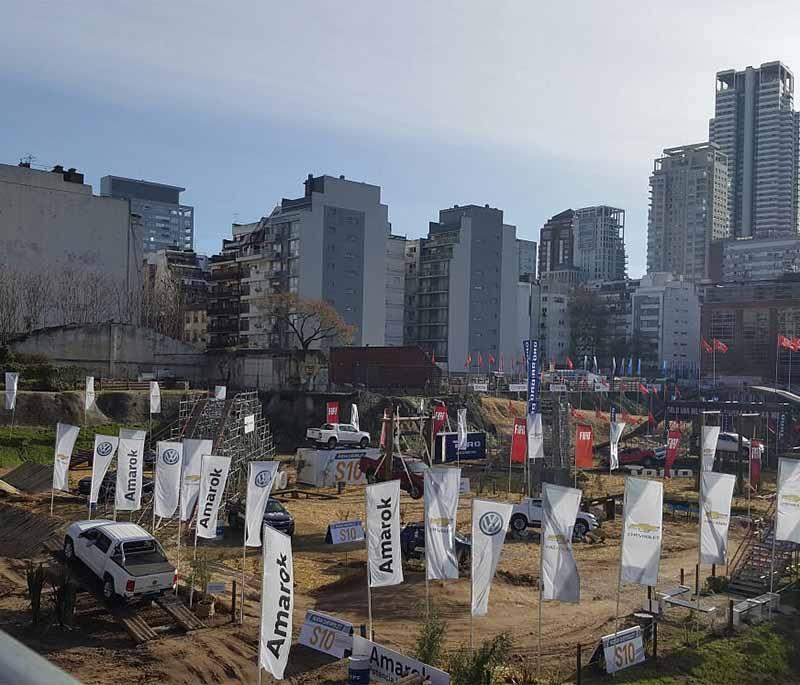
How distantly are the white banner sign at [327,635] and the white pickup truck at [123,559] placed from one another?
343cm

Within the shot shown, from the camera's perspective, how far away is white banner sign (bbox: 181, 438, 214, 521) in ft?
69.4

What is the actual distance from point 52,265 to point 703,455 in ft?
174

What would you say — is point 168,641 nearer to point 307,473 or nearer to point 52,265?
point 307,473

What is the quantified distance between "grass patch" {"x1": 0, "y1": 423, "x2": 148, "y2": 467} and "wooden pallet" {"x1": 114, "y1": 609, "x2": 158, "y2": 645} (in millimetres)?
26573

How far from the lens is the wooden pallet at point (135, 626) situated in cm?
1555

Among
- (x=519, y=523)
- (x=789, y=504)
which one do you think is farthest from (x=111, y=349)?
(x=789, y=504)

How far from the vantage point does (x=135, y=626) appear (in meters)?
15.8

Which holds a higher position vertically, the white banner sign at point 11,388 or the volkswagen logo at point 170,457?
the white banner sign at point 11,388

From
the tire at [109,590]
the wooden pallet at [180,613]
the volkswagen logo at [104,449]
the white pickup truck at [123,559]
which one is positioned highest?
the volkswagen logo at [104,449]

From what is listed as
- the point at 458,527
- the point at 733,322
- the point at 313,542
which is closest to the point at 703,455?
the point at 458,527

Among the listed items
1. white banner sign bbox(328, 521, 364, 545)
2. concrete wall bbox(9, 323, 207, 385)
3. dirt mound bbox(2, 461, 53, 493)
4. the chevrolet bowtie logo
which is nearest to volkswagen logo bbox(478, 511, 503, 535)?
the chevrolet bowtie logo

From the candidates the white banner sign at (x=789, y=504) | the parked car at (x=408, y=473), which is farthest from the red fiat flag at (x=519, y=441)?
the white banner sign at (x=789, y=504)

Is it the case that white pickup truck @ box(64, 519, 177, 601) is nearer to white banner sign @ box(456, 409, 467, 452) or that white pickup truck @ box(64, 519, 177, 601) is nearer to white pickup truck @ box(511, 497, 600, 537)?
white pickup truck @ box(511, 497, 600, 537)

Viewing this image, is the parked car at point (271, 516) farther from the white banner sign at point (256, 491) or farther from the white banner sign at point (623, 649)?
the white banner sign at point (623, 649)
